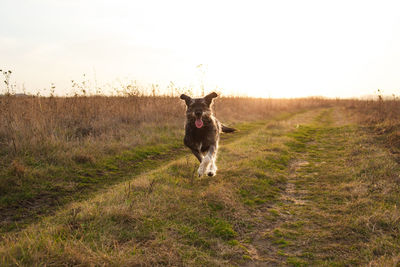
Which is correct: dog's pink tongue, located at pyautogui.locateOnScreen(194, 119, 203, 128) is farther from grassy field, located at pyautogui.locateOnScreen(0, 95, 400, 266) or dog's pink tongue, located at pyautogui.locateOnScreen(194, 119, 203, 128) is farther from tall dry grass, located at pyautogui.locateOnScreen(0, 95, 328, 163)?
tall dry grass, located at pyautogui.locateOnScreen(0, 95, 328, 163)

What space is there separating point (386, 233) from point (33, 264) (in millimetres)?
4679

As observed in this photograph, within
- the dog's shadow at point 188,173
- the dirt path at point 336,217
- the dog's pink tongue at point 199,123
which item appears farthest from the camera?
the dog's pink tongue at point 199,123

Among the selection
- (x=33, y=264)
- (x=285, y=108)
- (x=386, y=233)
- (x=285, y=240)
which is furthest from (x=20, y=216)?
(x=285, y=108)

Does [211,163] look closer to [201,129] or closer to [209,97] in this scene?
[201,129]

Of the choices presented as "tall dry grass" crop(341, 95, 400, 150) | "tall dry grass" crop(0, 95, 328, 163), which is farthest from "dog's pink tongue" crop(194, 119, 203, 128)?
"tall dry grass" crop(341, 95, 400, 150)

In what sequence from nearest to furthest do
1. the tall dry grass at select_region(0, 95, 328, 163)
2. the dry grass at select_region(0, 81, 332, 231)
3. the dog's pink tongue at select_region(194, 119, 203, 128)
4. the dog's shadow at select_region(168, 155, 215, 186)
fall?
1. the dry grass at select_region(0, 81, 332, 231)
2. the dog's shadow at select_region(168, 155, 215, 186)
3. the dog's pink tongue at select_region(194, 119, 203, 128)
4. the tall dry grass at select_region(0, 95, 328, 163)

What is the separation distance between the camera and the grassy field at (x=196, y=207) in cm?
350

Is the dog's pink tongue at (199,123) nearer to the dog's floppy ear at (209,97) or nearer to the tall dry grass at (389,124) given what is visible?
the dog's floppy ear at (209,97)

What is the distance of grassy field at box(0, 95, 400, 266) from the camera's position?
3.50 m

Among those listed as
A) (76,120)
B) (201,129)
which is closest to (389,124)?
(201,129)

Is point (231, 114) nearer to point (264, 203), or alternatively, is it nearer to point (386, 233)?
point (264, 203)

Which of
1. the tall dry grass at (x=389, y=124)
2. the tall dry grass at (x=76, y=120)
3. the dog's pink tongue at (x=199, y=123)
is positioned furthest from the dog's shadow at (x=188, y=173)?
the tall dry grass at (x=389, y=124)

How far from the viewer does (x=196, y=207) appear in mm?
4867

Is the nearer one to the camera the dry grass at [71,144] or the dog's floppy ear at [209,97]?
the dry grass at [71,144]
